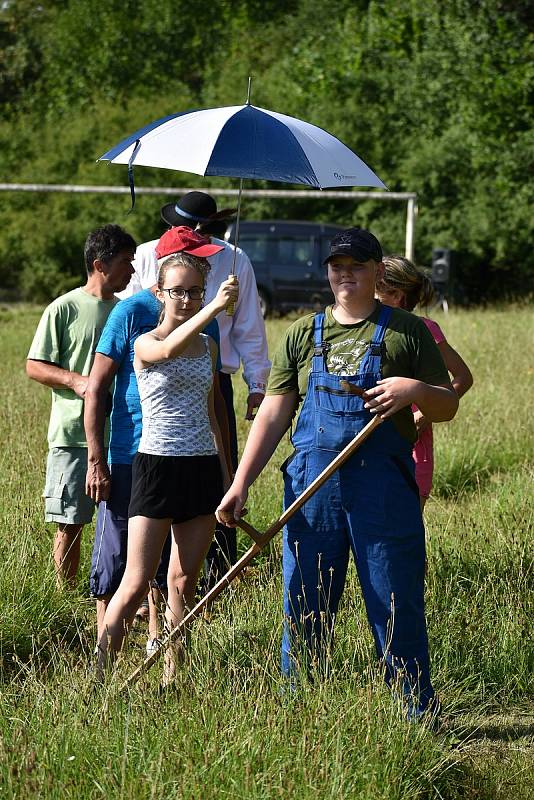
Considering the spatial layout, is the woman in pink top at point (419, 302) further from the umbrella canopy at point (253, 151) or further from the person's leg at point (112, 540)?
the person's leg at point (112, 540)

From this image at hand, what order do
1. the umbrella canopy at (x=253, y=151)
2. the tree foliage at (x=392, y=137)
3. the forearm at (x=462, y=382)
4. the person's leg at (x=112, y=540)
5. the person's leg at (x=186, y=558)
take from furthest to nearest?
the tree foliage at (x=392, y=137), the forearm at (x=462, y=382), the person's leg at (x=112, y=540), the umbrella canopy at (x=253, y=151), the person's leg at (x=186, y=558)

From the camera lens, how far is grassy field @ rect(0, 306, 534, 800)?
3357mm

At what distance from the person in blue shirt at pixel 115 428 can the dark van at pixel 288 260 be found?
20.4 meters

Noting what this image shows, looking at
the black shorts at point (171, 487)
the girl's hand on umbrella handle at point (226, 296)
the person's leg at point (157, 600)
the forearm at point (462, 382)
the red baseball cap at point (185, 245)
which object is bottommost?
the person's leg at point (157, 600)

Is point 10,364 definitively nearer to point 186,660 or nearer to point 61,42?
point 186,660

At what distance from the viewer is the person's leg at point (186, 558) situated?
14.6 feet

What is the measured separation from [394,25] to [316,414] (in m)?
29.9

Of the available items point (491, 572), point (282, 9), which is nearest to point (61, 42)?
point (282, 9)

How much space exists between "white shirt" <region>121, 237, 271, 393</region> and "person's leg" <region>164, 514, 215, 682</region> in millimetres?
1452

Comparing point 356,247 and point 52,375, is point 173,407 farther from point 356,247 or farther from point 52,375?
point 52,375

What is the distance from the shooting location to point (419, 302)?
528cm

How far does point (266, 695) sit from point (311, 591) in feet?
1.24

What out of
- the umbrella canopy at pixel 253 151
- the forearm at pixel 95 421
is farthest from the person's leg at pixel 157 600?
the umbrella canopy at pixel 253 151

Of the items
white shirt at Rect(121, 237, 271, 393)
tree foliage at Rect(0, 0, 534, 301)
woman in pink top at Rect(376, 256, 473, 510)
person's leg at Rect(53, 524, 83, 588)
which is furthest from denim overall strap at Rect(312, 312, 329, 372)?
tree foliage at Rect(0, 0, 534, 301)
